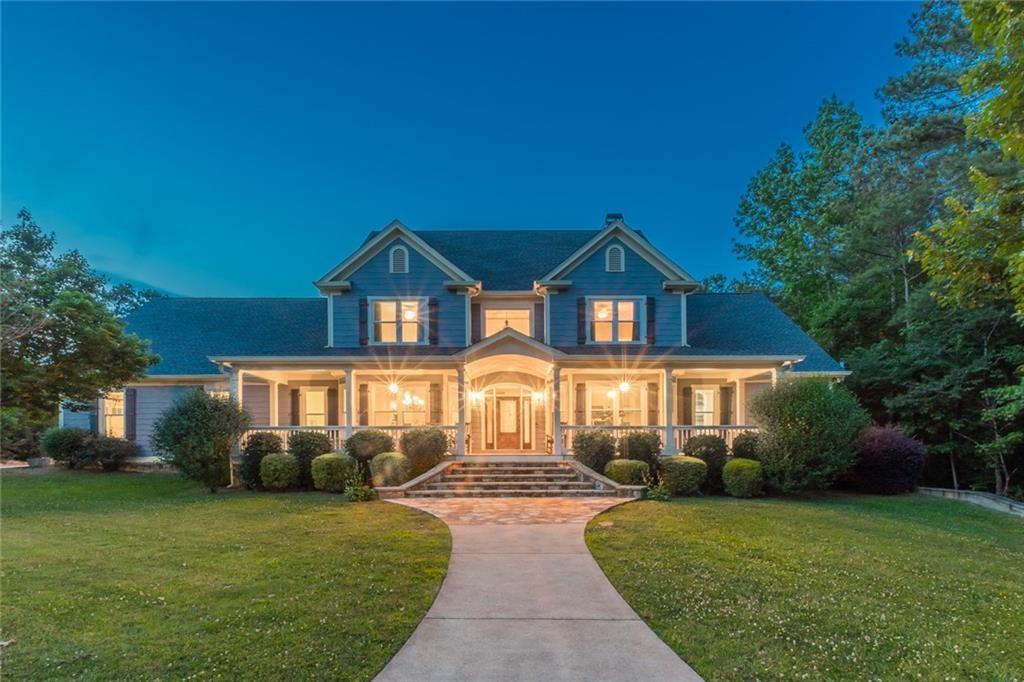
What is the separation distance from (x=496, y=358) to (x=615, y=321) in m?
4.27

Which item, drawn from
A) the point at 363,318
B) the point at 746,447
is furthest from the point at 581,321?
the point at 363,318

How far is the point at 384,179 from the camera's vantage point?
352ft

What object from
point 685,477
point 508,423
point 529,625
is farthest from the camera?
point 508,423

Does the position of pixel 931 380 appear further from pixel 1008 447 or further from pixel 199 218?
pixel 199 218

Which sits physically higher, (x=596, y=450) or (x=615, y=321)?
(x=615, y=321)

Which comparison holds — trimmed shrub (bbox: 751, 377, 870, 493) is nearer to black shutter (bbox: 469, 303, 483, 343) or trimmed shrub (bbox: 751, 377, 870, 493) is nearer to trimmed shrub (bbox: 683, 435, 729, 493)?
trimmed shrub (bbox: 683, 435, 729, 493)

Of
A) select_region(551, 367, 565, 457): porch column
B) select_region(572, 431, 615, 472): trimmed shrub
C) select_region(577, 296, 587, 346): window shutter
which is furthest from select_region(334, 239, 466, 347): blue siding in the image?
select_region(572, 431, 615, 472): trimmed shrub

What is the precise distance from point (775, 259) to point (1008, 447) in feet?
57.4

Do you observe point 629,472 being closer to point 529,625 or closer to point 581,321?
point 581,321

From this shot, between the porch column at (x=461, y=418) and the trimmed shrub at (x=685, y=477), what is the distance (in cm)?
576

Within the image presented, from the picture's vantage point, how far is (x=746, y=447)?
43.8 ft

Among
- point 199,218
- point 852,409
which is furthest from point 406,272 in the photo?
point 199,218

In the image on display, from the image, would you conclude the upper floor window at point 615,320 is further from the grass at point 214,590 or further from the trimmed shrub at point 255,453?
the trimmed shrub at point 255,453

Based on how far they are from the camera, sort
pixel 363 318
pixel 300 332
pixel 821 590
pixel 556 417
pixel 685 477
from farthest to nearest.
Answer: pixel 300 332 → pixel 363 318 → pixel 556 417 → pixel 685 477 → pixel 821 590
